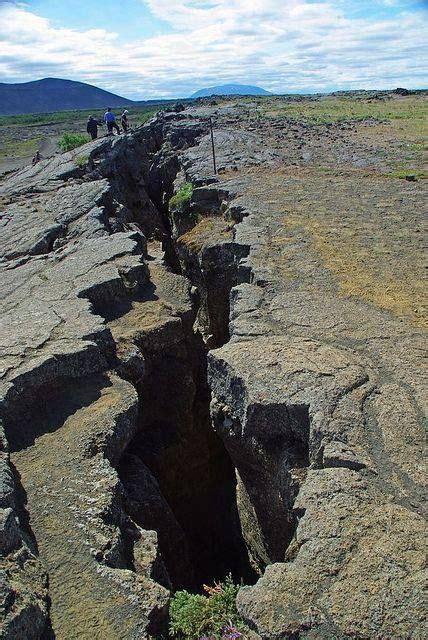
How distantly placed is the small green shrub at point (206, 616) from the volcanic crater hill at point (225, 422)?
4.5 inches

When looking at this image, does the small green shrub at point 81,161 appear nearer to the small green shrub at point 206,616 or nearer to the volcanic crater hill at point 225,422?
the volcanic crater hill at point 225,422

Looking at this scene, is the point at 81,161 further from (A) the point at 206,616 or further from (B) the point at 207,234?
(A) the point at 206,616

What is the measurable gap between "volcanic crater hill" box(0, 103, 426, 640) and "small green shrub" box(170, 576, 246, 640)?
11 cm

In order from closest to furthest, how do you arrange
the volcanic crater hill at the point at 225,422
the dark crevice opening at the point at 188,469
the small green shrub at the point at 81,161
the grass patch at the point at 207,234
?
the volcanic crater hill at the point at 225,422, the dark crevice opening at the point at 188,469, the grass patch at the point at 207,234, the small green shrub at the point at 81,161

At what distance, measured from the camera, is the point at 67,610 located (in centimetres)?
302

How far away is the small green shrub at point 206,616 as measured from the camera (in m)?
2.93

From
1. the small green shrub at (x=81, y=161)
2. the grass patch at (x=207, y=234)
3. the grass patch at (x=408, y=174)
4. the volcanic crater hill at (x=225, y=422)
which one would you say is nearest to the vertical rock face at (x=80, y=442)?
A: the volcanic crater hill at (x=225, y=422)

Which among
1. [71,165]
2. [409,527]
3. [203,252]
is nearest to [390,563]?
[409,527]

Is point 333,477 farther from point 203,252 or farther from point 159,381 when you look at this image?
point 203,252

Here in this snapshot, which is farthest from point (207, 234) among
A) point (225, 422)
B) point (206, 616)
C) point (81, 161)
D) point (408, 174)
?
point (81, 161)

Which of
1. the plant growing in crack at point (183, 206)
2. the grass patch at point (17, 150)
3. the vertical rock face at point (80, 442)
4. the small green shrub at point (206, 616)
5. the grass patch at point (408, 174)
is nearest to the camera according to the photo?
the small green shrub at point (206, 616)

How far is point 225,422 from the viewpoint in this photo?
430 centimetres

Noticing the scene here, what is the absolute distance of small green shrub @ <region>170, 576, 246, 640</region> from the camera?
293 cm

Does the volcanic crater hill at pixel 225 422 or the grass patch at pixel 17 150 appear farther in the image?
the grass patch at pixel 17 150
